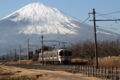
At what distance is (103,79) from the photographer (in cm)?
3444

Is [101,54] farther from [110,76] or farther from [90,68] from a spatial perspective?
[110,76]

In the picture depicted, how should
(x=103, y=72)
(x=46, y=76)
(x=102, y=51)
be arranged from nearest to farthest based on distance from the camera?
(x=103, y=72) < (x=46, y=76) < (x=102, y=51)

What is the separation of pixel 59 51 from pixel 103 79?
41.5 metres

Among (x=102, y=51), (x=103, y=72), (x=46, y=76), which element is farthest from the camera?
(x=102, y=51)

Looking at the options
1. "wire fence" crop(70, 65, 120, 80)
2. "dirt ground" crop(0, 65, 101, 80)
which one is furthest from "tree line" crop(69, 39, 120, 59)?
"wire fence" crop(70, 65, 120, 80)

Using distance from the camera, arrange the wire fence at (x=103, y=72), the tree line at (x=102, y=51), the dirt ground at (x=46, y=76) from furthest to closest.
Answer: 1. the tree line at (x=102, y=51)
2. the dirt ground at (x=46, y=76)
3. the wire fence at (x=103, y=72)

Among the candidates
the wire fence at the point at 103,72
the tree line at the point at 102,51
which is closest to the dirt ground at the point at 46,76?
the wire fence at the point at 103,72

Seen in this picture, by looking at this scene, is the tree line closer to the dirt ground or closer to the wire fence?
the dirt ground

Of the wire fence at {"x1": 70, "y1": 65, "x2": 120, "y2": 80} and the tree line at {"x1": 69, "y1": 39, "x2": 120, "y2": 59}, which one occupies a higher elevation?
the tree line at {"x1": 69, "y1": 39, "x2": 120, "y2": 59}

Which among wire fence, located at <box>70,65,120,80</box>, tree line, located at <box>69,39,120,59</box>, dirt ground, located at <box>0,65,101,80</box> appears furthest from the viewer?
tree line, located at <box>69,39,120,59</box>

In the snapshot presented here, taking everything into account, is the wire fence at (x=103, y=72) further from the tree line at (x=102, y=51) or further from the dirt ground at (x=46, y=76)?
the tree line at (x=102, y=51)

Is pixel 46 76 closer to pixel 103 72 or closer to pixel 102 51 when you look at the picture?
pixel 103 72

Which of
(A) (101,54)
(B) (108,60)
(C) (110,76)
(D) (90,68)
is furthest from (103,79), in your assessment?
(A) (101,54)

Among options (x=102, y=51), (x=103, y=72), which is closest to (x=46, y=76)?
(x=103, y=72)
